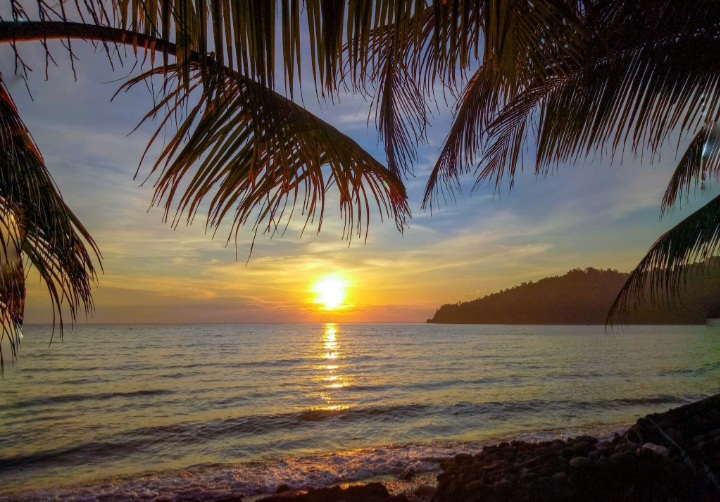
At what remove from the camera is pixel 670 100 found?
2354 mm

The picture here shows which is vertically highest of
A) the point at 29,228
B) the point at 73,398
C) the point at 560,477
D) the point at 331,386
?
the point at 29,228

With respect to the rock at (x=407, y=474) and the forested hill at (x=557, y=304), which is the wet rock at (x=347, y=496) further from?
the forested hill at (x=557, y=304)

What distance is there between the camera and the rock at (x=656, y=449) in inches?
217

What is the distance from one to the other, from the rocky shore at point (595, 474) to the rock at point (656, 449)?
0.01 m

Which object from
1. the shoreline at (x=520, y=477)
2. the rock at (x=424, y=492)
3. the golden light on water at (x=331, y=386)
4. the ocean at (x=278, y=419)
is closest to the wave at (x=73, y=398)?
the ocean at (x=278, y=419)

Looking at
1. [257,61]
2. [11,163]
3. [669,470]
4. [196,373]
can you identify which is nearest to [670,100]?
[257,61]

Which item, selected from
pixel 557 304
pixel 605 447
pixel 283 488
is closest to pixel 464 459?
pixel 605 447

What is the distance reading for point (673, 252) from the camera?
14.0 ft

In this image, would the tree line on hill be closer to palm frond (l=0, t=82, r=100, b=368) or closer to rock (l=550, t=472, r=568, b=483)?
rock (l=550, t=472, r=568, b=483)

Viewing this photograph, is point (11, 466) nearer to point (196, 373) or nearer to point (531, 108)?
point (531, 108)

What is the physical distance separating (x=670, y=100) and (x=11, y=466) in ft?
35.5

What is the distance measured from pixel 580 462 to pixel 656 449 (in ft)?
4.41

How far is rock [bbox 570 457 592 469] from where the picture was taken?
17.3ft

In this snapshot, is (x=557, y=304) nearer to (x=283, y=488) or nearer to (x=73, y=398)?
(x=73, y=398)
